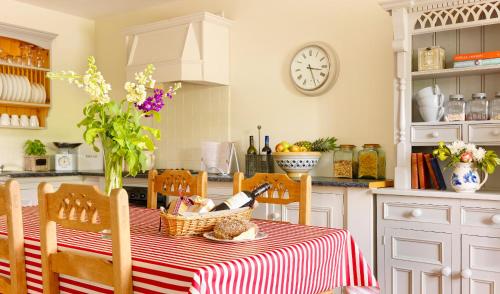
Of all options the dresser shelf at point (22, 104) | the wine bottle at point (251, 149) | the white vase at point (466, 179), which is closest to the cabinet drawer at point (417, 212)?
the white vase at point (466, 179)

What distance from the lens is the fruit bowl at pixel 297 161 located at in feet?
11.2

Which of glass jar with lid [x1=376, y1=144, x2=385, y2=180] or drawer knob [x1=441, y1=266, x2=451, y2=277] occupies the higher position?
glass jar with lid [x1=376, y1=144, x2=385, y2=180]

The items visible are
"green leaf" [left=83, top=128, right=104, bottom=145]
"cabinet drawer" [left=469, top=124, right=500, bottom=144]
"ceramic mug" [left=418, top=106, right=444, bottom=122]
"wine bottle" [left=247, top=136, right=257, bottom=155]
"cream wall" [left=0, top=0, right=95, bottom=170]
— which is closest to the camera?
"green leaf" [left=83, top=128, right=104, bottom=145]

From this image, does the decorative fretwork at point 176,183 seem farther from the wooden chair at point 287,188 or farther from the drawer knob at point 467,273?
the drawer knob at point 467,273

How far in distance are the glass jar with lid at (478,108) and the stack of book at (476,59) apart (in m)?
0.19

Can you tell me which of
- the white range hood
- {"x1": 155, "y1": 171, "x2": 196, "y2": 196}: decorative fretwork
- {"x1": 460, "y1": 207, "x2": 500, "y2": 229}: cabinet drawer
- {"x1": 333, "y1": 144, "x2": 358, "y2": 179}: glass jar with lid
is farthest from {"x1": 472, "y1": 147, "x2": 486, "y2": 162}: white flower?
the white range hood

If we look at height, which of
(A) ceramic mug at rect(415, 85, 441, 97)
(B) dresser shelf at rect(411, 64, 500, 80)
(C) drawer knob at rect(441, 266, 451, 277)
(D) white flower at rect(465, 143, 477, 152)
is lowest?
(C) drawer knob at rect(441, 266, 451, 277)

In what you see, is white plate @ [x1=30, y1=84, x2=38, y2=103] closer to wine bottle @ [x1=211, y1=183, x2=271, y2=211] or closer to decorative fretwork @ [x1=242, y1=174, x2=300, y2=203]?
decorative fretwork @ [x1=242, y1=174, x2=300, y2=203]

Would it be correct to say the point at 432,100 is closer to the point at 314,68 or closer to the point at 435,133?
the point at 435,133

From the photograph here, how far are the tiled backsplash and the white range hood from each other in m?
0.24

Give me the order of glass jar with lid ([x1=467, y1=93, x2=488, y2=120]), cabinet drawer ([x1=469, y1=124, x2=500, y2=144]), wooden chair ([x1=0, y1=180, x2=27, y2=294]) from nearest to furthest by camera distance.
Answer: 1. wooden chair ([x1=0, y1=180, x2=27, y2=294])
2. cabinet drawer ([x1=469, y1=124, x2=500, y2=144])
3. glass jar with lid ([x1=467, y1=93, x2=488, y2=120])

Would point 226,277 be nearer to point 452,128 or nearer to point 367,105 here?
point 452,128

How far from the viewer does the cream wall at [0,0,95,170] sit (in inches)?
182

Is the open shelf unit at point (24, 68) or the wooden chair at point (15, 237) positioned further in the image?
the open shelf unit at point (24, 68)
